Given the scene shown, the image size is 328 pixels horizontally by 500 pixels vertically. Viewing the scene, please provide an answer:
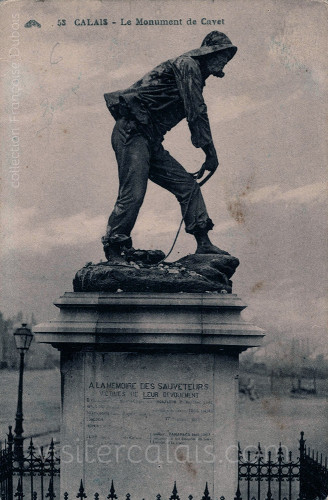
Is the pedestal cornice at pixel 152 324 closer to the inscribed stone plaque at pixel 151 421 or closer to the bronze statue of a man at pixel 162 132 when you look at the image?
the inscribed stone plaque at pixel 151 421

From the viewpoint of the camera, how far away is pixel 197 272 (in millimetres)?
9125

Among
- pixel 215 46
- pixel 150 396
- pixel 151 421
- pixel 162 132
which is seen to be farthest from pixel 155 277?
pixel 215 46

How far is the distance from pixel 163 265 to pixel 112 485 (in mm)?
2494

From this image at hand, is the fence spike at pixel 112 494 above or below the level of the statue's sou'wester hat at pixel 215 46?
below

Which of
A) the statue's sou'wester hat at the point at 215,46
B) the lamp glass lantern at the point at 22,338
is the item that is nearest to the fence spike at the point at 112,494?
the statue's sou'wester hat at the point at 215,46

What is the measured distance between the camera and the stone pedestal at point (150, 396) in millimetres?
8695

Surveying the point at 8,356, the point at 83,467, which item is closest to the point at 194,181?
the point at 83,467

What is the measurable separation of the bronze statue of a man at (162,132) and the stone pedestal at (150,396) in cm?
104

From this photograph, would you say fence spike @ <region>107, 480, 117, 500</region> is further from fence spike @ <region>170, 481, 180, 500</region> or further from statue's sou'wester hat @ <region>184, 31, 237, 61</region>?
statue's sou'wester hat @ <region>184, 31, 237, 61</region>

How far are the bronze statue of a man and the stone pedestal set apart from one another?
40.9 inches

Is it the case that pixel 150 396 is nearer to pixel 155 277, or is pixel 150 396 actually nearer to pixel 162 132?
pixel 155 277

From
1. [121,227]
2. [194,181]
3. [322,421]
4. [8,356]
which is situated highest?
[194,181]

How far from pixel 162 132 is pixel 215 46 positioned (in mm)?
1194

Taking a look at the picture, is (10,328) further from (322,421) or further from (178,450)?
(178,450)
